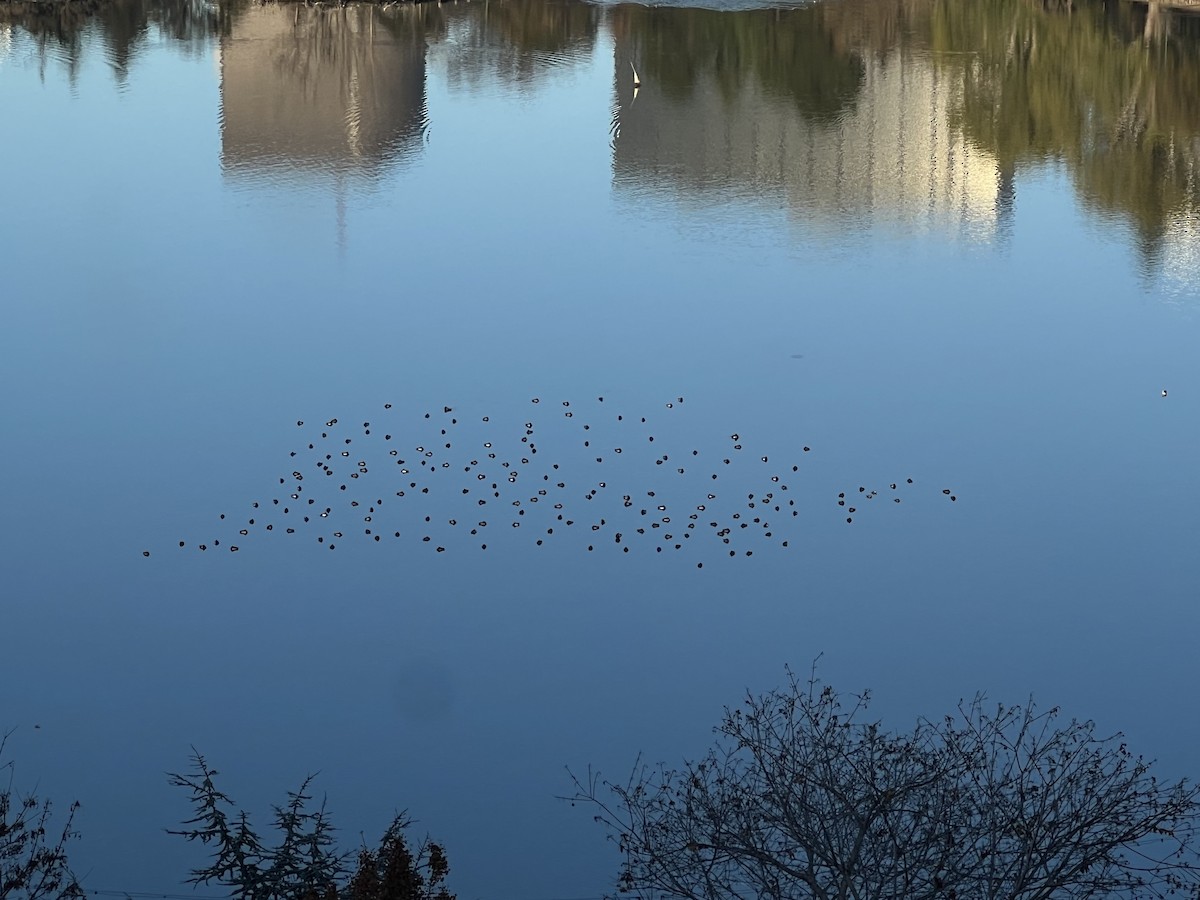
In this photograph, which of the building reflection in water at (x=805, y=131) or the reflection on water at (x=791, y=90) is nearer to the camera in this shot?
the building reflection in water at (x=805, y=131)

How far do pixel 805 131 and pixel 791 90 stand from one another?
4.40 meters

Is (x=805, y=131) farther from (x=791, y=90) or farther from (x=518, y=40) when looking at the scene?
(x=518, y=40)

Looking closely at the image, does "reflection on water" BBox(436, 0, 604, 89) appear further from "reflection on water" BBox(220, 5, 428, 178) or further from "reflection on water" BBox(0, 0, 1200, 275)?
"reflection on water" BBox(220, 5, 428, 178)

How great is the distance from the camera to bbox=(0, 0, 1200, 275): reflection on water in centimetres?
4519

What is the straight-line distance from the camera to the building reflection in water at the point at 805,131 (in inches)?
1741

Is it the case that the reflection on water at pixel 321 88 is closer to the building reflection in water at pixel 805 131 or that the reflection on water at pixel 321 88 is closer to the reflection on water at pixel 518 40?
the reflection on water at pixel 518 40

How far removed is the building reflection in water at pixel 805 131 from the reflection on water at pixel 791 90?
80 mm

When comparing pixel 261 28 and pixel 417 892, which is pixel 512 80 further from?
pixel 417 892

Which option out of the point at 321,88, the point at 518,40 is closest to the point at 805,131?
the point at 518,40

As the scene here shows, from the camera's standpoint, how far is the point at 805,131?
4884cm

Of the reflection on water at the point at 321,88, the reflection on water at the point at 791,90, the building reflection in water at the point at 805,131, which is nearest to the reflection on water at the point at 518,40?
the reflection on water at the point at 791,90

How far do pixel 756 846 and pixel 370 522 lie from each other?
11832 millimetres

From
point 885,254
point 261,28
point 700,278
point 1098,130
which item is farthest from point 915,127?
point 261,28

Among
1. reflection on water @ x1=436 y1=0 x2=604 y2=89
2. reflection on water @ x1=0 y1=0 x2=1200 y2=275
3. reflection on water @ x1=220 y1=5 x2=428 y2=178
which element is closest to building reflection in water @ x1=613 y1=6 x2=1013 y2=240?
reflection on water @ x1=0 y1=0 x2=1200 y2=275
